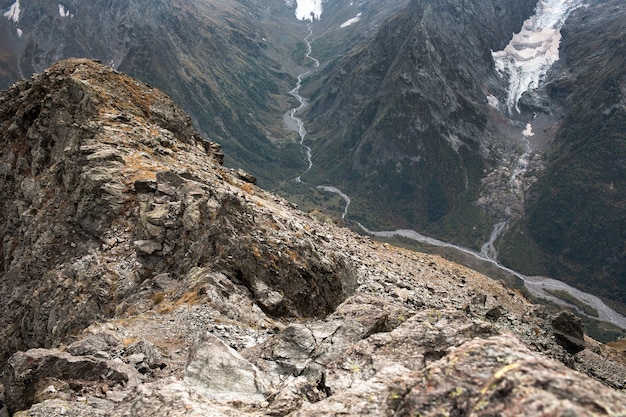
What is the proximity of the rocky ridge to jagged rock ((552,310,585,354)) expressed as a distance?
140 mm

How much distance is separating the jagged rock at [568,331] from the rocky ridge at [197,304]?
5.5 inches

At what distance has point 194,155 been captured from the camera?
42281 mm

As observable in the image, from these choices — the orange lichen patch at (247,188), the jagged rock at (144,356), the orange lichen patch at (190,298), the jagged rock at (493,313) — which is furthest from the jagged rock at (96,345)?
the jagged rock at (493,313)

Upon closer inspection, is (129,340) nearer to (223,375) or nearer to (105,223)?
(223,375)

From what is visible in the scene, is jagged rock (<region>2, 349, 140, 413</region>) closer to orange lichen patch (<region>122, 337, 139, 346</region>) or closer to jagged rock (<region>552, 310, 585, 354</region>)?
orange lichen patch (<region>122, 337, 139, 346</region>)

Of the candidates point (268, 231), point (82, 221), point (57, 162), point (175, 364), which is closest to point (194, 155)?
point (57, 162)

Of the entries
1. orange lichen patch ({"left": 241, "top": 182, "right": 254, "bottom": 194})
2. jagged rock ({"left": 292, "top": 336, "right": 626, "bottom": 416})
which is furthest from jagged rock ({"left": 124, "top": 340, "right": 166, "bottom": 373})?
orange lichen patch ({"left": 241, "top": 182, "right": 254, "bottom": 194})

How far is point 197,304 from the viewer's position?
21047mm

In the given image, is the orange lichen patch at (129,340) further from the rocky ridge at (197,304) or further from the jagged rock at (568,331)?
the jagged rock at (568,331)

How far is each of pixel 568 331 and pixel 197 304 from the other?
112 feet

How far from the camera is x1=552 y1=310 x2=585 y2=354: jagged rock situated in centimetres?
3709

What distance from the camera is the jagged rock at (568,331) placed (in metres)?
37.1

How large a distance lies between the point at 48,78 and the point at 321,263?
119 ft

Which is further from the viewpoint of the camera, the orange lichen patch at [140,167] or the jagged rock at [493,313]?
the jagged rock at [493,313]
